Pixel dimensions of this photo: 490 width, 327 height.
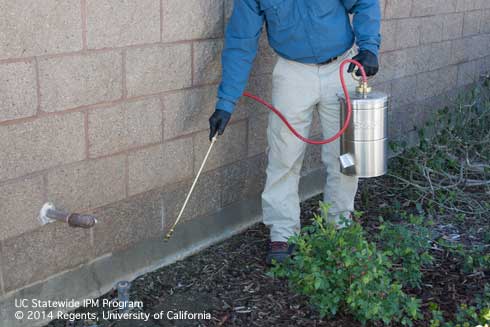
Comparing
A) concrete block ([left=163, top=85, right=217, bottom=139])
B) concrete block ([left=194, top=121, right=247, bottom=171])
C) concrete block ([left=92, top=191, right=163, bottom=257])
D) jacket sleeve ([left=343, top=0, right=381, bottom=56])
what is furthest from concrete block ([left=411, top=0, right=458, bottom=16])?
concrete block ([left=92, top=191, right=163, bottom=257])

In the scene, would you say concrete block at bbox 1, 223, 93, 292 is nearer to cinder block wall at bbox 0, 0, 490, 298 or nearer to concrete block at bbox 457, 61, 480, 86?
cinder block wall at bbox 0, 0, 490, 298

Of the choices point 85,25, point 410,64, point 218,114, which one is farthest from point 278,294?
point 410,64

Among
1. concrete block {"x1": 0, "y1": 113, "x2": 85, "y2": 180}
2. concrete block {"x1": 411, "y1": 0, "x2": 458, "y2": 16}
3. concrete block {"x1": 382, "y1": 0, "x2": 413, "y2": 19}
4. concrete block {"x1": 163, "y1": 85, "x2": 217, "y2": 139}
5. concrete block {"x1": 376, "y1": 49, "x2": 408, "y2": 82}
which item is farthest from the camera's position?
concrete block {"x1": 411, "y1": 0, "x2": 458, "y2": 16}

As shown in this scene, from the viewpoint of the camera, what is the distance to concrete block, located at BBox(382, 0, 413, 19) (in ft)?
17.1

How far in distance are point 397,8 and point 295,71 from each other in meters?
1.96

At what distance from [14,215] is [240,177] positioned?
5.16ft

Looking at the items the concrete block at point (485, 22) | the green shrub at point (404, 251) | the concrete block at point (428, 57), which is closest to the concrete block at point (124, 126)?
the green shrub at point (404, 251)

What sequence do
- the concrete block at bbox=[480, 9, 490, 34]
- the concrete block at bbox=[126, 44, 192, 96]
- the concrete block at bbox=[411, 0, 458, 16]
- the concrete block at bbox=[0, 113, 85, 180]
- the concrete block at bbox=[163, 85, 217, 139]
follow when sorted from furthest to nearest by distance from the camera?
the concrete block at bbox=[480, 9, 490, 34], the concrete block at bbox=[411, 0, 458, 16], the concrete block at bbox=[163, 85, 217, 139], the concrete block at bbox=[126, 44, 192, 96], the concrete block at bbox=[0, 113, 85, 180]

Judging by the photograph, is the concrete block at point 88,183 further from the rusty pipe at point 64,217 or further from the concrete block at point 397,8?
the concrete block at point 397,8

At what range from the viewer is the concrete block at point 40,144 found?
2896mm

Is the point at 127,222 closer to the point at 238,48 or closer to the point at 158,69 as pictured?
the point at 158,69

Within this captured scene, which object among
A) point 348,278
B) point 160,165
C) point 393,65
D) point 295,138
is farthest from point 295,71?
point 393,65

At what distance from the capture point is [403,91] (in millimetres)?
5742

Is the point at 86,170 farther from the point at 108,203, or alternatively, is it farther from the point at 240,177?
the point at 240,177
